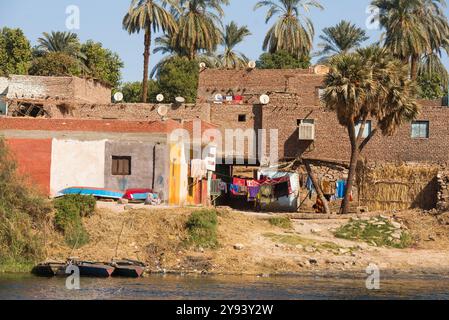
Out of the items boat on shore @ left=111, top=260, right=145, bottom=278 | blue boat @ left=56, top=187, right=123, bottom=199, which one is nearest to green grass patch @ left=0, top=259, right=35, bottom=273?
boat on shore @ left=111, top=260, right=145, bottom=278

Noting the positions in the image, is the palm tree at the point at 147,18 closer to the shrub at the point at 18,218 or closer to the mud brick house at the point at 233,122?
the mud brick house at the point at 233,122

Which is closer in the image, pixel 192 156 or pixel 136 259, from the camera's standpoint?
pixel 136 259

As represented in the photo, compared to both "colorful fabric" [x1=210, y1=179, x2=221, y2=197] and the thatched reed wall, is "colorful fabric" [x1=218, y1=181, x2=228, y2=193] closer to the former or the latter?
"colorful fabric" [x1=210, y1=179, x2=221, y2=197]

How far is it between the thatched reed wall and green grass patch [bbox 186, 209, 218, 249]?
14000 millimetres

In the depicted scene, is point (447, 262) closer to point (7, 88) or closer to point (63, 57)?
point (7, 88)

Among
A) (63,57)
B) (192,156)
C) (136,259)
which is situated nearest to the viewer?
(136,259)

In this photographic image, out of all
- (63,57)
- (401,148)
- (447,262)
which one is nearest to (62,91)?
(63,57)

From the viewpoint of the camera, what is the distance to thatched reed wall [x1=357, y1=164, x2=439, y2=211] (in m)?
54.1

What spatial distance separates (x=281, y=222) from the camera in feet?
152

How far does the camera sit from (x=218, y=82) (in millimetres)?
69562

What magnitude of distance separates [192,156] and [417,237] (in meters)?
13.1

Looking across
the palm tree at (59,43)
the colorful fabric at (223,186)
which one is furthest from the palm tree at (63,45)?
the colorful fabric at (223,186)

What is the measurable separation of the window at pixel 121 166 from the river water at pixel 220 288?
33.7 ft

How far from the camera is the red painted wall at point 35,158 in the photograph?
157ft
